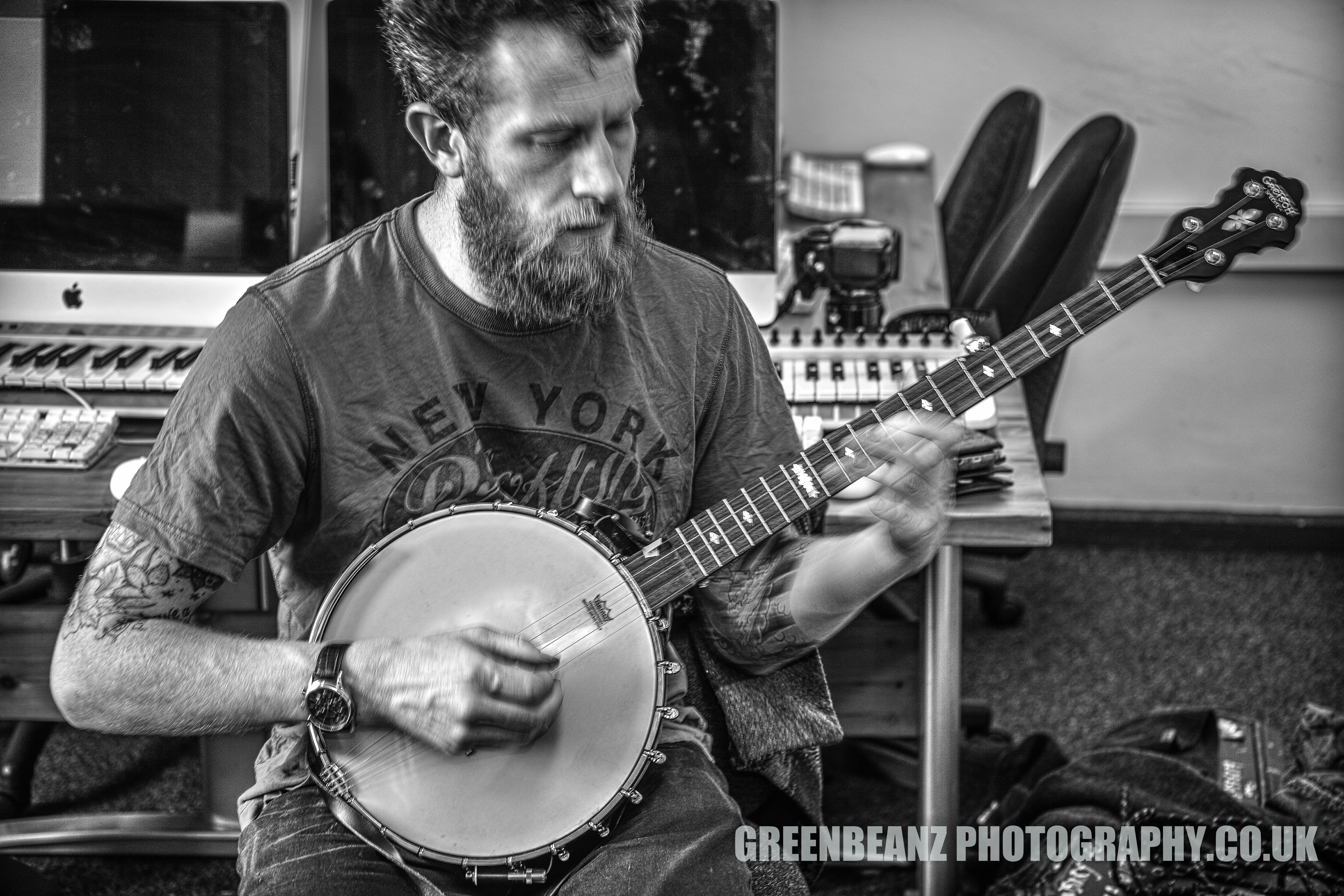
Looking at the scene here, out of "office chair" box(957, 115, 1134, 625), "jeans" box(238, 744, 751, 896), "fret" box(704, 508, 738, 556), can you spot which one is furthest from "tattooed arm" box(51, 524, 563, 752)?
"office chair" box(957, 115, 1134, 625)

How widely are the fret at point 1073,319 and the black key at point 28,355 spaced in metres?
1.58

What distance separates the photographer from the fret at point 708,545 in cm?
154

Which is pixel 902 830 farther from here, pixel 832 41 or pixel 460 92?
pixel 832 41

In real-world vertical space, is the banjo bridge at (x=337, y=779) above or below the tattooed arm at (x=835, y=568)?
below

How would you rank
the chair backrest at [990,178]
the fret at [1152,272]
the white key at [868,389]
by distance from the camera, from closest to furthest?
the fret at [1152,272]
the white key at [868,389]
the chair backrest at [990,178]

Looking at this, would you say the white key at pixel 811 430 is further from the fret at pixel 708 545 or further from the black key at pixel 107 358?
the black key at pixel 107 358

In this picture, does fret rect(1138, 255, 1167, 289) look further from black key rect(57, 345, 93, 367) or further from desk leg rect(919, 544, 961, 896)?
black key rect(57, 345, 93, 367)

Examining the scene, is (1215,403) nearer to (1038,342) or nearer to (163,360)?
(1038,342)

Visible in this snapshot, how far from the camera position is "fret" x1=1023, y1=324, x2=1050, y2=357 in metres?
1.62

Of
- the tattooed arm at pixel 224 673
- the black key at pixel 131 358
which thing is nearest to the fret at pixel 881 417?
the tattooed arm at pixel 224 673

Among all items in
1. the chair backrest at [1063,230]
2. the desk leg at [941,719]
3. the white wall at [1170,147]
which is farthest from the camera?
the white wall at [1170,147]

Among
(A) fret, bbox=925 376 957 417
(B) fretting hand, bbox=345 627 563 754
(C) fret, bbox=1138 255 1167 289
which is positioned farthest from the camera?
(C) fret, bbox=1138 255 1167 289

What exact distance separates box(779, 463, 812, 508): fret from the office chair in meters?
1.08

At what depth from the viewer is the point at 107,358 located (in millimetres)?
2238
